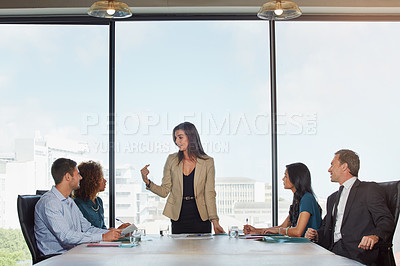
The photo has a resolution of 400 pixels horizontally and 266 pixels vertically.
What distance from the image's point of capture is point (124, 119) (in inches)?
232

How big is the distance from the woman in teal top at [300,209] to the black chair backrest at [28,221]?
151 cm

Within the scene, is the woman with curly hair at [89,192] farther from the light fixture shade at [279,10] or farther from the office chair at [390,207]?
the office chair at [390,207]

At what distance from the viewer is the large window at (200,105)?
585 centimetres

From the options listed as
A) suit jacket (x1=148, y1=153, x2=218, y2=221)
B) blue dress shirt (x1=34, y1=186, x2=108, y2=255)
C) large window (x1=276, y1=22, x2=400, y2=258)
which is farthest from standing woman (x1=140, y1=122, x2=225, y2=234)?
large window (x1=276, y1=22, x2=400, y2=258)

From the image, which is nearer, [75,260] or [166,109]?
[75,260]

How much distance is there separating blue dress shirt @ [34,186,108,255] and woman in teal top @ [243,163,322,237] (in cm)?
123

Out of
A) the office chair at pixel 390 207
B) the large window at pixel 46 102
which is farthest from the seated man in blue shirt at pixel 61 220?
the large window at pixel 46 102

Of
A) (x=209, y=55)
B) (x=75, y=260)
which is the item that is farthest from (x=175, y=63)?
(x=75, y=260)

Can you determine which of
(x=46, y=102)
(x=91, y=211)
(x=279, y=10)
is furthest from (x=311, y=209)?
(x=46, y=102)

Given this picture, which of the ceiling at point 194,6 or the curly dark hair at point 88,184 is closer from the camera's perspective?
the curly dark hair at point 88,184

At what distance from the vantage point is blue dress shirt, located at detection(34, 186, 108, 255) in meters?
3.66

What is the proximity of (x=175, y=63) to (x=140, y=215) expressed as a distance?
1719 millimetres

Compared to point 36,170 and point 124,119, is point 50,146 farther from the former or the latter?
point 124,119

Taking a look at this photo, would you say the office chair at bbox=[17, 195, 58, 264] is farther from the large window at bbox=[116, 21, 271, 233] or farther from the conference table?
the large window at bbox=[116, 21, 271, 233]
